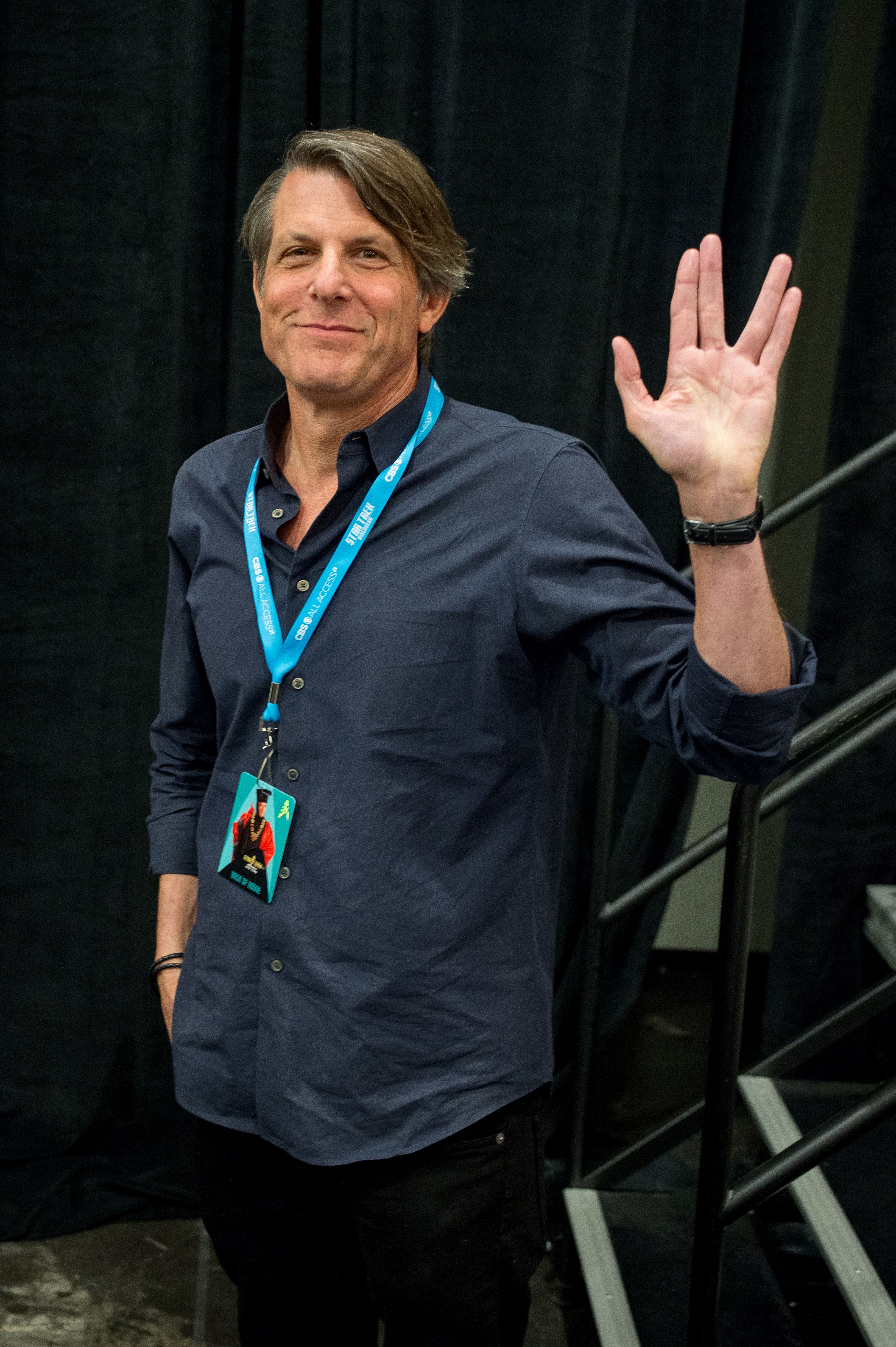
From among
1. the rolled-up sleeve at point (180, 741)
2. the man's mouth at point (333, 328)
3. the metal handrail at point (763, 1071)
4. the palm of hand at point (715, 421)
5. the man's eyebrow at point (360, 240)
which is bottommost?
the metal handrail at point (763, 1071)

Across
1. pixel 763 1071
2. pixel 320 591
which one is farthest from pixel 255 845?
pixel 763 1071

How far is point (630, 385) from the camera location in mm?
1120

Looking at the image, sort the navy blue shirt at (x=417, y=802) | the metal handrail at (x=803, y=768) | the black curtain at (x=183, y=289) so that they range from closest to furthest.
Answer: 1. the navy blue shirt at (x=417, y=802)
2. the metal handrail at (x=803, y=768)
3. the black curtain at (x=183, y=289)

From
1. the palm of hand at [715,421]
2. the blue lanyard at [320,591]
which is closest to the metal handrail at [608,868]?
the blue lanyard at [320,591]

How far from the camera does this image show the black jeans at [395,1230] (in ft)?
4.19

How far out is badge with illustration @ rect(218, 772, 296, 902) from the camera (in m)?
1.29

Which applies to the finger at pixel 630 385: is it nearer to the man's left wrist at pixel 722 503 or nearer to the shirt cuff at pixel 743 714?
the man's left wrist at pixel 722 503

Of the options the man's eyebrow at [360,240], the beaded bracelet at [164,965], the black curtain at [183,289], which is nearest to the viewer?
the man's eyebrow at [360,240]

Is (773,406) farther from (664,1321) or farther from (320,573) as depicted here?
(664,1321)

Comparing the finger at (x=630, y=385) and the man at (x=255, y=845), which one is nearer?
the finger at (x=630, y=385)

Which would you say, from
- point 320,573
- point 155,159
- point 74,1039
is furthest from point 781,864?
point 155,159

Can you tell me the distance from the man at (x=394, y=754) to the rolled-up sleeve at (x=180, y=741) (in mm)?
104

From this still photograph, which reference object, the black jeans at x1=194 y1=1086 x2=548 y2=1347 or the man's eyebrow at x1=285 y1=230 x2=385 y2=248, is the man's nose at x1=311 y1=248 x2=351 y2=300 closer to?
the man's eyebrow at x1=285 y1=230 x2=385 y2=248

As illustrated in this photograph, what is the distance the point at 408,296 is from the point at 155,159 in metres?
1.22
